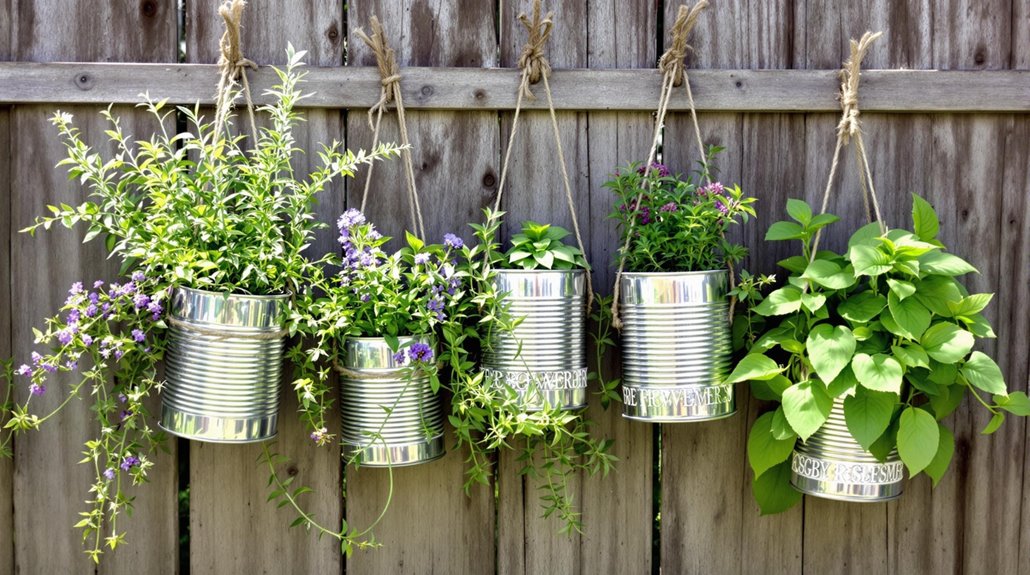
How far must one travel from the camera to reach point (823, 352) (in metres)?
1.79

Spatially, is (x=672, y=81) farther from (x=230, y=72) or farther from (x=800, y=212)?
(x=230, y=72)

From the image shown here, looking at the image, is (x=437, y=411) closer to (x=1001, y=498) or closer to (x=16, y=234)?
(x=16, y=234)

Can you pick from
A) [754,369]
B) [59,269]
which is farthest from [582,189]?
[59,269]

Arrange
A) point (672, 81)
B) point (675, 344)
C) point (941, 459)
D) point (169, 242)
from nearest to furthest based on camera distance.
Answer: point (169, 242) < point (675, 344) < point (941, 459) < point (672, 81)

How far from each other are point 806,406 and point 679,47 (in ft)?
2.71

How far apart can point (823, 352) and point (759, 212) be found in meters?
0.47

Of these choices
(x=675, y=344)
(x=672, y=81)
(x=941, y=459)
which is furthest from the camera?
(x=672, y=81)

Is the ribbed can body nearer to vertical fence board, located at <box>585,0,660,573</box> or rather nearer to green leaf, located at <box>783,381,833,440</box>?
green leaf, located at <box>783,381,833,440</box>

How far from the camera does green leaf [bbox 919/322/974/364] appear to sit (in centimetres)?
178

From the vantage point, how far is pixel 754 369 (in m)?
1.86

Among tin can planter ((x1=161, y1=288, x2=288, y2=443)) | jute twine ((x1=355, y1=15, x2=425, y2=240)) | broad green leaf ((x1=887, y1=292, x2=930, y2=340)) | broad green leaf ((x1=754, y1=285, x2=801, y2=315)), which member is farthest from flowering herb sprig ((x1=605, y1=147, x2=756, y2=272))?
tin can planter ((x1=161, y1=288, x2=288, y2=443))

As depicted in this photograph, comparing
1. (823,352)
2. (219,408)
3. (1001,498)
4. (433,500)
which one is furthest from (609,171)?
(1001,498)

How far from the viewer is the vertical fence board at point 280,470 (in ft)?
6.75

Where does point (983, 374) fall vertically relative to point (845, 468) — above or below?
above
